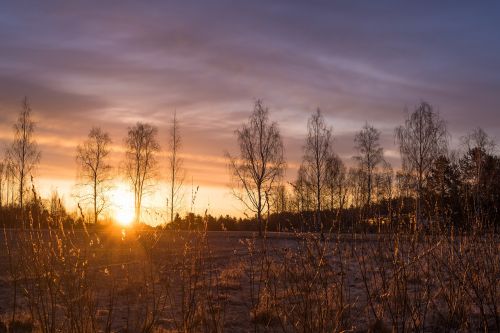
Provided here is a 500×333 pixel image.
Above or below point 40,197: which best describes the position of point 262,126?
above

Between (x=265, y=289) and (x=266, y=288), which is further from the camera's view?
(x=265, y=289)

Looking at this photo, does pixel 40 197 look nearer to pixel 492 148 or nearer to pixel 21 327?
pixel 21 327

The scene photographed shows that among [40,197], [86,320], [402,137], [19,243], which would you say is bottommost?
[86,320]

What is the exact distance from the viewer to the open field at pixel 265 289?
125 inches

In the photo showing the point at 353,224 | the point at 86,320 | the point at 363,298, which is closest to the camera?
the point at 86,320

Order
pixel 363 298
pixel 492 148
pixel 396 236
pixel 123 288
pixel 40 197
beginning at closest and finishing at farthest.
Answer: pixel 40 197 < pixel 396 236 < pixel 363 298 < pixel 123 288 < pixel 492 148

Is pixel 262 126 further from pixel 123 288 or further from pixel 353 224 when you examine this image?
pixel 353 224

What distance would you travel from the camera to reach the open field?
3178 mm

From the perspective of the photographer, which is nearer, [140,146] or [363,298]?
[363,298]

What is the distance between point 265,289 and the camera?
431 centimetres

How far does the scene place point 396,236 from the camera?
3.51 metres

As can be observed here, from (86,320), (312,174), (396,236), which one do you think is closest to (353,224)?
(396,236)

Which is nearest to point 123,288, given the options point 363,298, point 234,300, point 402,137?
point 234,300

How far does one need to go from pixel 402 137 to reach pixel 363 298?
1048 inches
